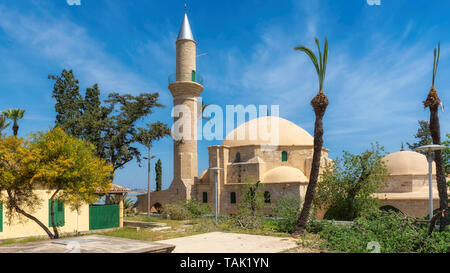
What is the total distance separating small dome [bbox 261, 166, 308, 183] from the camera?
24.5 metres

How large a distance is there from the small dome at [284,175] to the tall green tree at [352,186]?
17.0ft

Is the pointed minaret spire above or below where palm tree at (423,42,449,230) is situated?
above

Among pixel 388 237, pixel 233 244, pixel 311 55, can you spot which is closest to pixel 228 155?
pixel 311 55

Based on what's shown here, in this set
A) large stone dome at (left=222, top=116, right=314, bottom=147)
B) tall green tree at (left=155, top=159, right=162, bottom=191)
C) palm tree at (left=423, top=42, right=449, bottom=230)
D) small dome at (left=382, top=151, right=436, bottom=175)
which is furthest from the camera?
tall green tree at (left=155, top=159, right=162, bottom=191)

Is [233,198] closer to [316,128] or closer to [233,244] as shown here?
[316,128]

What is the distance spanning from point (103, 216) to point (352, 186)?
44.5ft

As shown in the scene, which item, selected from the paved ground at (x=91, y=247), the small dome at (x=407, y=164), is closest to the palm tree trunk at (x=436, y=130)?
the paved ground at (x=91, y=247)

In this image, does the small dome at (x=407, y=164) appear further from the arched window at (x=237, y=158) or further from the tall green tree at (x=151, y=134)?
the tall green tree at (x=151, y=134)

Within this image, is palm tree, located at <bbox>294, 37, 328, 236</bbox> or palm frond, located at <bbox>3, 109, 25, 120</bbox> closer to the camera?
palm tree, located at <bbox>294, 37, 328, 236</bbox>

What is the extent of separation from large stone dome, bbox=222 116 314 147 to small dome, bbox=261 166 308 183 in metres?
2.87

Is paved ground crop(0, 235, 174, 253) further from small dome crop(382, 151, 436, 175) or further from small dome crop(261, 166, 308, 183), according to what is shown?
small dome crop(382, 151, 436, 175)

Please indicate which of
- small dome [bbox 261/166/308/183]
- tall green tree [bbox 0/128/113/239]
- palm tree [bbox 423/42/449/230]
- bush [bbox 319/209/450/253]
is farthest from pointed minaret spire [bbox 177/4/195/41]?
bush [bbox 319/209/450/253]

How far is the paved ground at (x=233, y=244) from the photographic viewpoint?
1041cm
